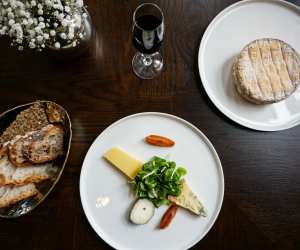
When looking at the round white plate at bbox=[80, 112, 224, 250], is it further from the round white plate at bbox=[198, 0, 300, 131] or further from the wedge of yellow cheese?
the round white plate at bbox=[198, 0, 300, 131]

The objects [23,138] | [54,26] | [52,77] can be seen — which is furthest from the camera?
[52,77]

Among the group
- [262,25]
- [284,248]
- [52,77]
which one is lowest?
[284,248]

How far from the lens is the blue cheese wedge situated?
44.8 inches

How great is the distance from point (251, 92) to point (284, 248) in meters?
0.55

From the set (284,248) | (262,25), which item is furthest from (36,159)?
(262,25)

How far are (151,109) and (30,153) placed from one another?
0.46 meters

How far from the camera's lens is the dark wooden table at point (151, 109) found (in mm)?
1165

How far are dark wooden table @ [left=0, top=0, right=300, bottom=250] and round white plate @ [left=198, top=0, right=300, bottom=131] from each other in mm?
36

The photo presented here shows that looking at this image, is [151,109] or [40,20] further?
[151,109]

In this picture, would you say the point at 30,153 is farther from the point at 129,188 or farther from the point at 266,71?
the point at 266,71

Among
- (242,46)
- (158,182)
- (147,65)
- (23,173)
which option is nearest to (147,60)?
(147,65)

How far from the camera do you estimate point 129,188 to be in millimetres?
1183

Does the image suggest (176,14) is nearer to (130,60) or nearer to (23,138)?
(130,60)

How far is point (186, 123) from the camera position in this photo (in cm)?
122
